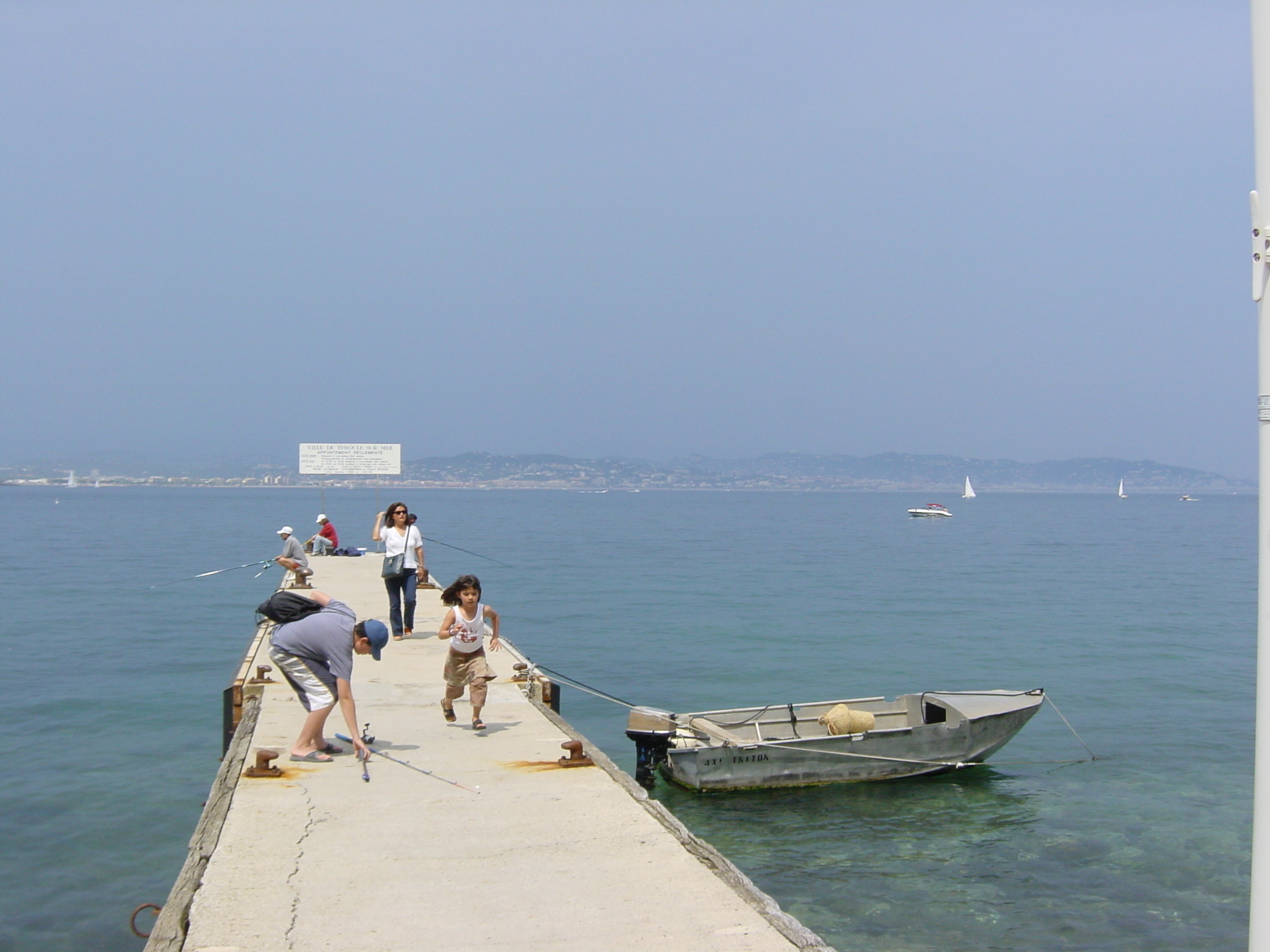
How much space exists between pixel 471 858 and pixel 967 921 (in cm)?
→ 550

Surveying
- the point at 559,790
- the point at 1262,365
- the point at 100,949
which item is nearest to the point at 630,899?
the point at 559,790

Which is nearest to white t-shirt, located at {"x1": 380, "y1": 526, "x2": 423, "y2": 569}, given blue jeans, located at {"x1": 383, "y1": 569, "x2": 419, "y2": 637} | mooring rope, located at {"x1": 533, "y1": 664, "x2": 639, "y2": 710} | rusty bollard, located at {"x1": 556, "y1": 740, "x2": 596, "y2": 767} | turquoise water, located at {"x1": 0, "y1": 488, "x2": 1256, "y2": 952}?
blue jeans, located at {"x1": 383, "y1": 569, "x2": 419, "y2": 637}

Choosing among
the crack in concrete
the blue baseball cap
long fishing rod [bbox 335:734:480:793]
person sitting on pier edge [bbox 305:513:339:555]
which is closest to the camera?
the crack in concrete

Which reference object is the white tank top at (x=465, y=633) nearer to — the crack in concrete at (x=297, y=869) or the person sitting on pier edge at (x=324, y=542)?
the crack in concrete at (x=297, y=869)

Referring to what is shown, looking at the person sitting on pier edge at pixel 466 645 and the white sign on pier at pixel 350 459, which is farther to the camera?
the white sign on pier at pixel 350 459

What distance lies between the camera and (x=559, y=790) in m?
9.07

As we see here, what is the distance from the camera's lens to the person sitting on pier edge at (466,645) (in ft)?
34.7

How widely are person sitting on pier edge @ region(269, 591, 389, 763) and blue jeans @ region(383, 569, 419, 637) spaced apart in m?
6.55

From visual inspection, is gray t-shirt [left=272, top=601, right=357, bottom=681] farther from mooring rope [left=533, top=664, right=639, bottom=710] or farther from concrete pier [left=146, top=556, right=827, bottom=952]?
mooring rope [left=533, top=664, right=639, bottom=710]

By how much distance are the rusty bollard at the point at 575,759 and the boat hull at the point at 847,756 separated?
416cm

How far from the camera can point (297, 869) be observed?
7.14 metres

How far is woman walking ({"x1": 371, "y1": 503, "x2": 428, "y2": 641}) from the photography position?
626 inches

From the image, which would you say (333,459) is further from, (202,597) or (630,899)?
(630,899)

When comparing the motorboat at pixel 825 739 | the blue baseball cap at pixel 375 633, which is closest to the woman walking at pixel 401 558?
the motorboat at pixel 825 739
